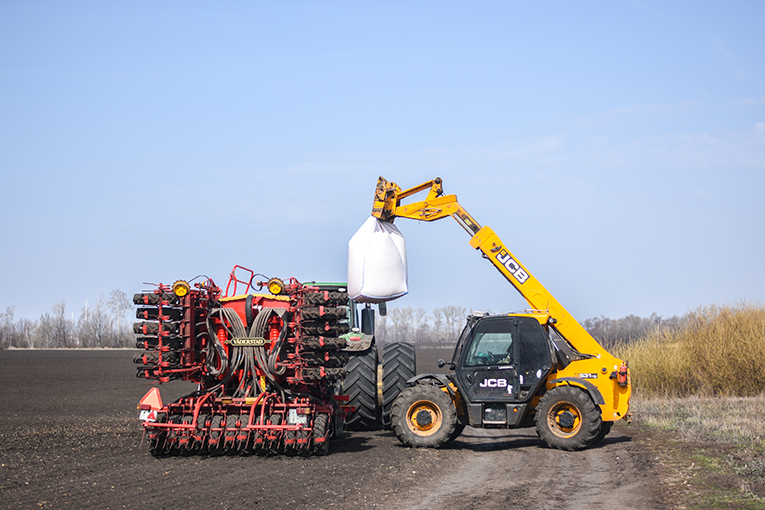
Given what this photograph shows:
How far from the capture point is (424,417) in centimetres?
1146

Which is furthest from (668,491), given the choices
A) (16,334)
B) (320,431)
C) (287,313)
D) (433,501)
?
(16,334)

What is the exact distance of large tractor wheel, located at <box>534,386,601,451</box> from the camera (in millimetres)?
11008

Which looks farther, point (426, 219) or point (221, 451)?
point (426, 219)

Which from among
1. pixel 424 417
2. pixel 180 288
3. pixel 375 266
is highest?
pixel 375 266

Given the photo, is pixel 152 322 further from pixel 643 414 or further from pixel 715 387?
pixel 715 387

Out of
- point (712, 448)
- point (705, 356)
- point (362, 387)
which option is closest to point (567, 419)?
point (712, 448)

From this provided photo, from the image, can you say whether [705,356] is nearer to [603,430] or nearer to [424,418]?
[603,430]

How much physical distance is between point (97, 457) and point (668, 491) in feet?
24.7

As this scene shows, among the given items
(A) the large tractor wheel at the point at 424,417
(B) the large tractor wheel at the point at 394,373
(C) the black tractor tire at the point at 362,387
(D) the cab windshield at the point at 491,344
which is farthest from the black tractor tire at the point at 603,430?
(C) the black tractor tire at the point at 362,387

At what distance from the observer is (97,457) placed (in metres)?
10.4

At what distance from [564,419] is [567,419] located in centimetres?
4

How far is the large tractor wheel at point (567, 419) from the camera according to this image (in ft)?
36.1

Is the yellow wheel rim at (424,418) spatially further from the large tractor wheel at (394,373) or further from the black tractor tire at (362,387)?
the black tractor tire at (362,387)

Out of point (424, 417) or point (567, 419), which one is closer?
point (567, 419)
